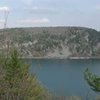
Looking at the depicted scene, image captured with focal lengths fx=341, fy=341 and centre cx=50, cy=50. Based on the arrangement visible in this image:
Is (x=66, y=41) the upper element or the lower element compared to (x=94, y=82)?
upper

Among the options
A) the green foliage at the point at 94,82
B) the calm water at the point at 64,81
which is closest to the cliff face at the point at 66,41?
the calm water at the point at 64,81

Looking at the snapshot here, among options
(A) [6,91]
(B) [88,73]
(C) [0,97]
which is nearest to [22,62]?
(B) [88,73]

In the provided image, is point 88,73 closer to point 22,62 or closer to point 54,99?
point 22,62

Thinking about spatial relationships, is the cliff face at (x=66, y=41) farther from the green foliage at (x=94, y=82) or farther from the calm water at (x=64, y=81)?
the green foliage at (x=94, y=82)

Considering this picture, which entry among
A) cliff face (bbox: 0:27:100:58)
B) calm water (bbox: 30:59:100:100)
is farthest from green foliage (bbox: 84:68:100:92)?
cliff face (bbox: 0:27:100:58)

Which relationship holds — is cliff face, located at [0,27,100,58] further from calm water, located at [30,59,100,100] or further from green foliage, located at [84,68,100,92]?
green foliage, located at [84,68,100,92]

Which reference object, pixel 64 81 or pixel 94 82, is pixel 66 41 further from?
pixel 94 82

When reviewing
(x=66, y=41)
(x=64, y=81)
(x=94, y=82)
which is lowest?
(x=64, y=81)

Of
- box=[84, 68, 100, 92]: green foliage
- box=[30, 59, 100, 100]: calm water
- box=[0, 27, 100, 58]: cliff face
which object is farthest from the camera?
box=[0, 27, 100, 58]: cliff face

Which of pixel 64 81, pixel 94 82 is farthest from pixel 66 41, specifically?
pixel 94 82

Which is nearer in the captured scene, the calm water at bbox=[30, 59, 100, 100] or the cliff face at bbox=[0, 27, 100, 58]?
the calm water at bbox=[30, 59, 100, 100]

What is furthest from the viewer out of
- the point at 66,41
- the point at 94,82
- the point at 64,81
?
the point at 66,41
